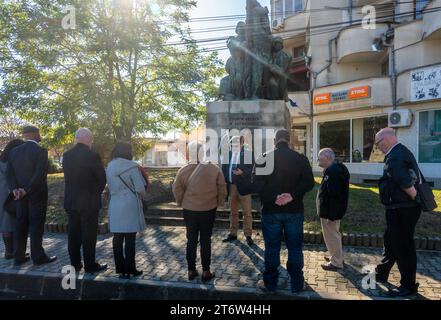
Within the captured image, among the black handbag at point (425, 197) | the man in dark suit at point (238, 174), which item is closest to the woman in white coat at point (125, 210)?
the man in dark suit at point (238, 174)

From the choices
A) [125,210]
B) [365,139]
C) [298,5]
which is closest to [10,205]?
[125,210]

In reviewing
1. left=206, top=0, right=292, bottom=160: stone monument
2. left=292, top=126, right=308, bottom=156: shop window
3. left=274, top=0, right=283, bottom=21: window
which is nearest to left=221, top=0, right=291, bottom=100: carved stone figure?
left=206, top=0, right=292, bottom=160: stone monument

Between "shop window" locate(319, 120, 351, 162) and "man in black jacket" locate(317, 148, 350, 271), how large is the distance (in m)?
15.7

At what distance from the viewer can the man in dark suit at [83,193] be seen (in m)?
4.87

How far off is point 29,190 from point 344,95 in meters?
16.7

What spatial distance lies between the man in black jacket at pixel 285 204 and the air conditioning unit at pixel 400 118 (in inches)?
564

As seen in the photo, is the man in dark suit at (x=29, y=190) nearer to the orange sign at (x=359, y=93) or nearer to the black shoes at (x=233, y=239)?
the black shoes at (x=233, y=239)

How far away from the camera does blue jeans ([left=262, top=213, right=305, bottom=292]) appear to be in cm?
411

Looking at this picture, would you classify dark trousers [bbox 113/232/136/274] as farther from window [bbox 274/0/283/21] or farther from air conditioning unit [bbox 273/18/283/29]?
window [bbox 274/0/283/21]

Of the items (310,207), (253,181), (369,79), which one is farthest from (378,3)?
(253,181)

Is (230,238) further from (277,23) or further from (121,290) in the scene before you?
(277,23)

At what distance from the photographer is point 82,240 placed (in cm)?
503

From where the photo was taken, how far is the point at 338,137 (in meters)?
20.4
